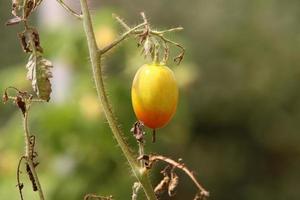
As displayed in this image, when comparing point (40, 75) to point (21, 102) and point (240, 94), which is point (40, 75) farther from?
point (240, 94)

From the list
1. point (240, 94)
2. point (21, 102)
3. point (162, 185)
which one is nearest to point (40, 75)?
point (21, 102)

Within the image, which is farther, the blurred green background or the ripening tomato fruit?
the blurred green background

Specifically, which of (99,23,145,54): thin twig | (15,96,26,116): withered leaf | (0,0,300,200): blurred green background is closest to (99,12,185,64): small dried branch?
(99,23,145,54): thin twig

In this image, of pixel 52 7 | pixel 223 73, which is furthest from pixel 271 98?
pixel 52 7

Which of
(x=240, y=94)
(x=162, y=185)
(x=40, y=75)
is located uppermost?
(x=40, y=75)

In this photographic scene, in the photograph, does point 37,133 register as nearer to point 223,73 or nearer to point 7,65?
point 7,65

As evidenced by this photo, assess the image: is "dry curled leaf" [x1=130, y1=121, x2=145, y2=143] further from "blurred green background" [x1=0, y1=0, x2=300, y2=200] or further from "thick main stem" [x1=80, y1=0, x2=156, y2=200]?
"blurred green background" [x1=0, y1=0, x2=300, y2=200]

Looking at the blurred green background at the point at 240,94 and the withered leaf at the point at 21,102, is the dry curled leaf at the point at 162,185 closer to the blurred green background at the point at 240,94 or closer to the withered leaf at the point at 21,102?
the withered leaf at the point at 21,102
